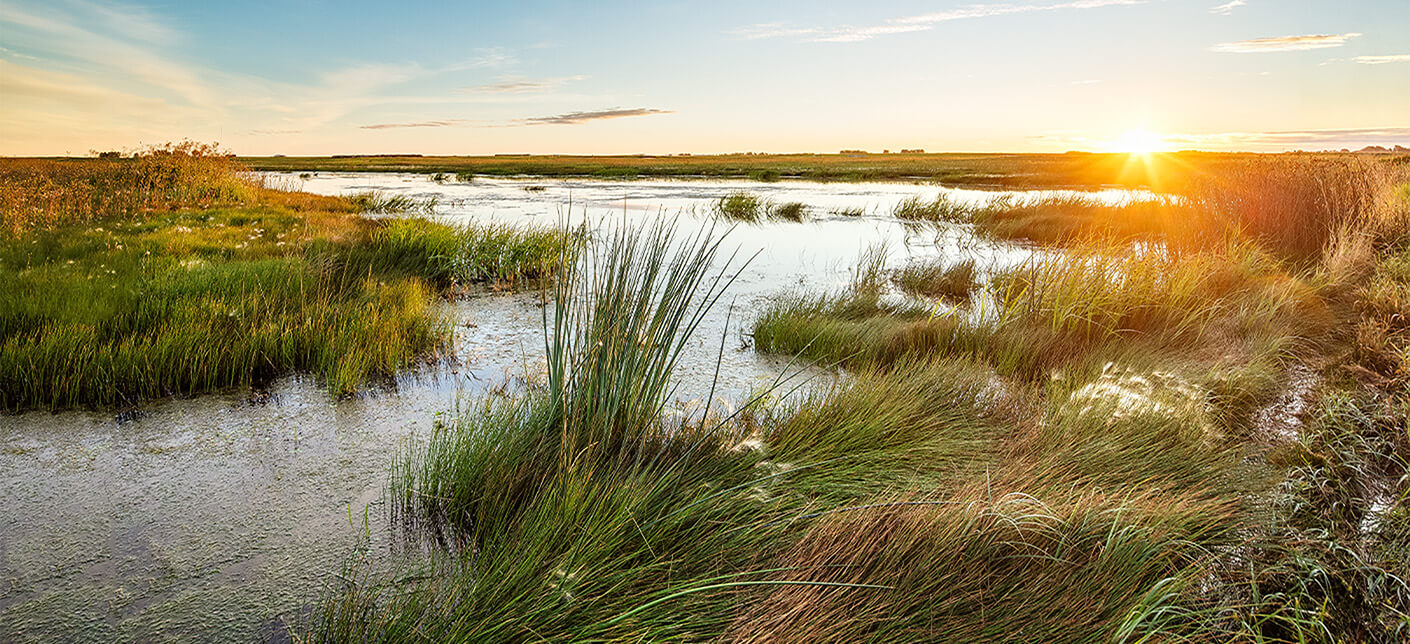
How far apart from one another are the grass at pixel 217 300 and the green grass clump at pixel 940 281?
15.6ft

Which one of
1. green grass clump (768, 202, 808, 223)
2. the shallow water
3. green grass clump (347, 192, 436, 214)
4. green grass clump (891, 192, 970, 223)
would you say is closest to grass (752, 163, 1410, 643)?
the shallow water

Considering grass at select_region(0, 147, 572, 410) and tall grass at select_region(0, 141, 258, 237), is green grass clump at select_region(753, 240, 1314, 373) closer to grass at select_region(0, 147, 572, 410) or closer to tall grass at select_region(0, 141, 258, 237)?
grass at select_region(0, 147, 572, 410)

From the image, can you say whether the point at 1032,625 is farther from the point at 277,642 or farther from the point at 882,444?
the point at 277,642

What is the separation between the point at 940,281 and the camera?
917 cm

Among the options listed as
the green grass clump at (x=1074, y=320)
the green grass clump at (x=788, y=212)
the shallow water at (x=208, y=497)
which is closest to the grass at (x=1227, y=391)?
the green grass clump at (x=1074, y=320)

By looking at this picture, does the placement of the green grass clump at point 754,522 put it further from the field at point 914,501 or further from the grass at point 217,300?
the grass at point 217,300

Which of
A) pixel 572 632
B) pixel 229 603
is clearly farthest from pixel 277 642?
pixel 572 632

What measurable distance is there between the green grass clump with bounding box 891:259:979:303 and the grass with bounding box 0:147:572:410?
4743mm

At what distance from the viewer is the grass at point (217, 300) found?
14.5 ft

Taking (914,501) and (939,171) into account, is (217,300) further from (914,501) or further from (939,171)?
(939,171)

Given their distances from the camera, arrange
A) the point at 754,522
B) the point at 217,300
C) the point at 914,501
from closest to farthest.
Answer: the point at 754,522, the point at 914,501, the point at 217,300

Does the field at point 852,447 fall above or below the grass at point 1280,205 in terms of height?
below

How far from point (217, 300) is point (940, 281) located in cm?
767


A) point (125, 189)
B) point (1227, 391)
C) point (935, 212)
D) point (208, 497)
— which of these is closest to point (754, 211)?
point (935, 212)
